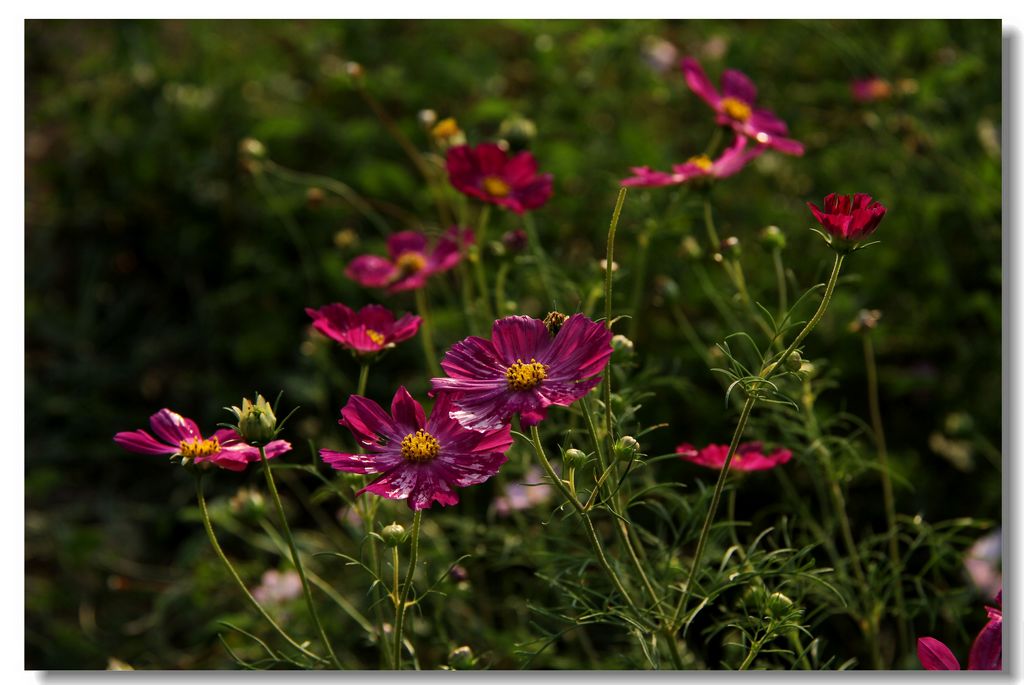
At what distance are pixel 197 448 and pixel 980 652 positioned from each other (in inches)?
24.2

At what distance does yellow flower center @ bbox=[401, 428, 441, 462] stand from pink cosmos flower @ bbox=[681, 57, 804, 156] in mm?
444

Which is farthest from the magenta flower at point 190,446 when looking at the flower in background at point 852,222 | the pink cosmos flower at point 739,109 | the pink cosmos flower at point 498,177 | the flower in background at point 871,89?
the flower in background at point 871,89

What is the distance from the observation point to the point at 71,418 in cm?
173

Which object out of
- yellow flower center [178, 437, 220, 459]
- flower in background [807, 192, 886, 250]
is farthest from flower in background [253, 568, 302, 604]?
flower in background [807, 192, 886, 250]

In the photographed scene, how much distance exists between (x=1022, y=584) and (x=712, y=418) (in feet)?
1.52

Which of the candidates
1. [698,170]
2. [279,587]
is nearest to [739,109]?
[698,170]

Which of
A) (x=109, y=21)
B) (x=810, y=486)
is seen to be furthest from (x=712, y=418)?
(x=109, y=21)

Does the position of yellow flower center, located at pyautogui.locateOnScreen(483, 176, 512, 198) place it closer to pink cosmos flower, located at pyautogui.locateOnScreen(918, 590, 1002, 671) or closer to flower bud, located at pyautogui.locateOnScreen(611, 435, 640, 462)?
flower bud, located at pyautogui.locateOnScreen(611, 435, 640, 462)

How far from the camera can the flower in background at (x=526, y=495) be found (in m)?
1.18

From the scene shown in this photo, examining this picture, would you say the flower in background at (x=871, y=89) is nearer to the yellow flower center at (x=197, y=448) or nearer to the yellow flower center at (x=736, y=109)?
the yellow flower center at (x=736, y=109)

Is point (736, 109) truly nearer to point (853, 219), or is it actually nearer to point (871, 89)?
point (853, 219)

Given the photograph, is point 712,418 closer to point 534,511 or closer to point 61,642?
point 534,511

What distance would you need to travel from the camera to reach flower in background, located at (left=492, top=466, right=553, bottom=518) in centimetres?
118

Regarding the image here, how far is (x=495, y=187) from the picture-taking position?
1.01 m
